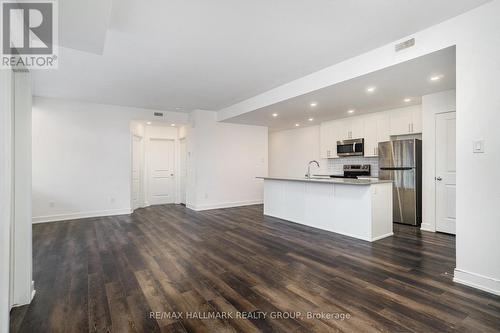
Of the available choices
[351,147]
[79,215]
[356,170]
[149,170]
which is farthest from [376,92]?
[79,215]

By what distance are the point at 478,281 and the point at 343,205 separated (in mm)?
1957

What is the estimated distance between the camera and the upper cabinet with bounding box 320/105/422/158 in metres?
5.13

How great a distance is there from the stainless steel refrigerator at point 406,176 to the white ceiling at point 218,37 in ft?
8.56

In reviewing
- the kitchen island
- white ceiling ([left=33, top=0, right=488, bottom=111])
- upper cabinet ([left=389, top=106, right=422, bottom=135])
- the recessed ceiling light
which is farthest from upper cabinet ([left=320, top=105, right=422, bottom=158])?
white ceiling ([left=33, top=0, right=488, bottom=111])

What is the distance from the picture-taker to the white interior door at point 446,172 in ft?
13.6

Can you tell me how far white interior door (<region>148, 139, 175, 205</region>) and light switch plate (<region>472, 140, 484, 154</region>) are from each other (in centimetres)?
747

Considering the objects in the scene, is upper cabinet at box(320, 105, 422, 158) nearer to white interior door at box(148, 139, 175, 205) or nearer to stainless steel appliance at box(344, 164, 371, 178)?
stainless steel appliance at box(344, 164, 371, 178)

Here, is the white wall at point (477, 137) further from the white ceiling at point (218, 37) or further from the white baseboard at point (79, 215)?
the white baseboard at point (79, 215)

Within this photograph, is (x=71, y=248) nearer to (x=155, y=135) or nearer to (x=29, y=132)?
(x=29, y=132)

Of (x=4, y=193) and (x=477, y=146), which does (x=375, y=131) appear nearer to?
(x=477, y=146)

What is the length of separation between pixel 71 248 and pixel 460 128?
A: 17.3 ft

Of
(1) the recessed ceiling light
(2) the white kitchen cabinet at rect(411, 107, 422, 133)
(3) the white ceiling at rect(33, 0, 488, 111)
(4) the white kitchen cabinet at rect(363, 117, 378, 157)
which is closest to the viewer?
(3) the white ceiling at rect(33, 0, 488, 111)

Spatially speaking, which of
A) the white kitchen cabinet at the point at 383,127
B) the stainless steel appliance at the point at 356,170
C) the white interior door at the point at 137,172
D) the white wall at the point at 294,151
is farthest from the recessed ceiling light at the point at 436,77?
the white interior door at the point at 137,172

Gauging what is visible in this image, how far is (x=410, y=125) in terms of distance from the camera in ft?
16.8
